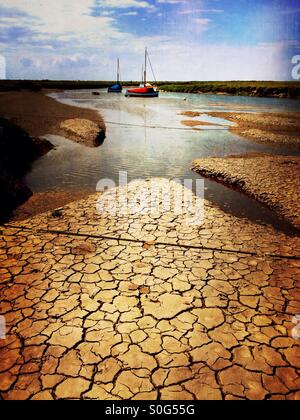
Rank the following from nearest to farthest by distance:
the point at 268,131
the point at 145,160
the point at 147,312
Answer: the point at 147,312
the point at 145,160
the point at 268,131

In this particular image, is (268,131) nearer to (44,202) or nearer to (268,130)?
(268,130)

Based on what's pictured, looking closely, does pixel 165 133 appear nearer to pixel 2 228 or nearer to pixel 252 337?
pixel 2 228

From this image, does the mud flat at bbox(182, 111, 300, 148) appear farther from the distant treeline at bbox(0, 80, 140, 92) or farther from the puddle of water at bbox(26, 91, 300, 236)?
the distant treeline at bbox(0, 80, 140, 92)

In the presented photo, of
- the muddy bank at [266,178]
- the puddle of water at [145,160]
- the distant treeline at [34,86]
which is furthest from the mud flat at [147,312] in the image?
the distant treeline at [34,86]

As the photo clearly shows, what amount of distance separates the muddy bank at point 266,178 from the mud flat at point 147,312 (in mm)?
1301

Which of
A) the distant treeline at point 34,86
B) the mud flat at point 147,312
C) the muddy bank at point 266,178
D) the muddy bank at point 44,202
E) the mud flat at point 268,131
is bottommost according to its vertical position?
the mud flat at point 147,312

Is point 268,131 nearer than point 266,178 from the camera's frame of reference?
No

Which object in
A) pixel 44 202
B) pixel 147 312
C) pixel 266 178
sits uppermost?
pixel 266 178

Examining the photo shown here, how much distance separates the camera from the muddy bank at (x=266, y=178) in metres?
5.71

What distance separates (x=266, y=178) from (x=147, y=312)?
5.51m

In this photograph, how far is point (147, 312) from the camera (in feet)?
9.77

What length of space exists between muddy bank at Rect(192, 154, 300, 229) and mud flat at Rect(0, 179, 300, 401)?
A: 1301 millimetres

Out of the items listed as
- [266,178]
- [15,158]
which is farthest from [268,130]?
[15,158]

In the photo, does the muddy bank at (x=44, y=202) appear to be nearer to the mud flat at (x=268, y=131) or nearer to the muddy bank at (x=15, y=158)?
the muddy bank at (x=15, y=158)
